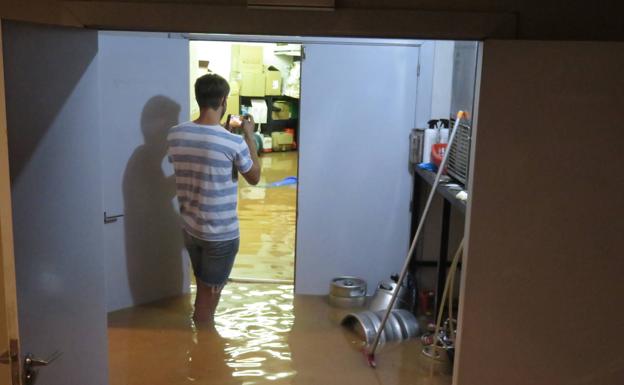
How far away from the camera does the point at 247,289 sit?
14.4 feet

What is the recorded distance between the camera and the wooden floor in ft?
15.6

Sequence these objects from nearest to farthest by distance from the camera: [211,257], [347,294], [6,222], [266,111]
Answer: [6,222], [211,257], [347,294], [266,111]

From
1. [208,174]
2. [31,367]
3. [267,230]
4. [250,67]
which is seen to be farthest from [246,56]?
[31,367]

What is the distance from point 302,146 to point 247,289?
106 centimetres

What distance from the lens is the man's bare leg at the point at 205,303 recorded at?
370 cm

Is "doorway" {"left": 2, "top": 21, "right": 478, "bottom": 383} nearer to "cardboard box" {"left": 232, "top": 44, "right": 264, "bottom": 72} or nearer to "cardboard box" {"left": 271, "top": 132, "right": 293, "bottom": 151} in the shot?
"cardboard box" {"left": 232, "top": 44, "right": 264, "bottom": 72}

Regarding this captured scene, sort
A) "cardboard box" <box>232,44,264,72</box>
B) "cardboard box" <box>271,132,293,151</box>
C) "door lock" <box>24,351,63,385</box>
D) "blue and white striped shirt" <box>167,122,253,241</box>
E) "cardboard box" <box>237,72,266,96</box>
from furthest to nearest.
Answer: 1. "cardboard box" <box>271,132,293,151</box>
2. "cardboard box" <box>237,72,266,96</box>
3. "cardboard box" <box>232,44,264,72</box>
4. "blue and white striped shirt" <box>167,122,253,241</box>
5. "door lock" <box>24,351,63,385</box>

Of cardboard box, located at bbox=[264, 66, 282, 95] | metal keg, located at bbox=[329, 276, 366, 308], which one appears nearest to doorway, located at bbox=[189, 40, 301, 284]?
cardboard box, located at bbox=[264, 66, 282, 95]

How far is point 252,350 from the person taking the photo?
344cm

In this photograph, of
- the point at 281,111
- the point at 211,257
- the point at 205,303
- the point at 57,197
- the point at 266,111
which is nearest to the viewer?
the point at 57,197

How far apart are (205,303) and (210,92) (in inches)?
48.3

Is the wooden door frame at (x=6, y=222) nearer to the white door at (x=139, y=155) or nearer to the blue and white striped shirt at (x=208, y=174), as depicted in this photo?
the blue and white striped shirt at (x=208, y=174)

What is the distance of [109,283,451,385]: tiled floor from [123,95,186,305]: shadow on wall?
0.17 metres

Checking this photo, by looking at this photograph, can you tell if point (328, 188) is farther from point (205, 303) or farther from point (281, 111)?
point (281, 111)
